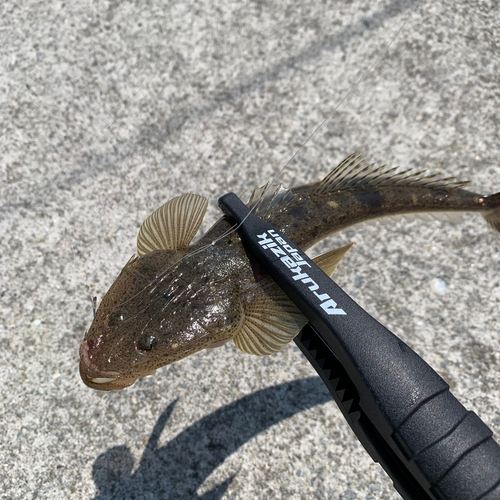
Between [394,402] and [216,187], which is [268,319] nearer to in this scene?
[394,402]

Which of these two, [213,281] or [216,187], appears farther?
[216,187]

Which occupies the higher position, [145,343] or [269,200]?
[145,343]

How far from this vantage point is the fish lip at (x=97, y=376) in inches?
65.1

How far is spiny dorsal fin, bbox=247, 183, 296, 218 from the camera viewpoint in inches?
80.1

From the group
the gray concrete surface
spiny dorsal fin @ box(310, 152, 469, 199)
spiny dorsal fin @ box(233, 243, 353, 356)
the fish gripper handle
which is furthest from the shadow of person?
spiny dorsal fin @ box(310, 152, 469, 199)

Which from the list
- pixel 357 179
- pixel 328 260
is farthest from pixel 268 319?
pixel 357 179

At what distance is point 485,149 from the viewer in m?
3.21

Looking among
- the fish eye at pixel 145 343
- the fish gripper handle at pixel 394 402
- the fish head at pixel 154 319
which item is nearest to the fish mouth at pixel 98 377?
the fish head at pixel 154 319

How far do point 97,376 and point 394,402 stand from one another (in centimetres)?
106

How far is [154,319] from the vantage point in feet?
5.71

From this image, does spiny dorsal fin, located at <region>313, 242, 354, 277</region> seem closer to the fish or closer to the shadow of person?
the fish

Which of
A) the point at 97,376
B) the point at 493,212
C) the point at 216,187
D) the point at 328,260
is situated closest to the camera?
the point at 97,376

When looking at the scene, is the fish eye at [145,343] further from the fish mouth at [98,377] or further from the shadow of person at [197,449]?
the shadow of person at [197,449]

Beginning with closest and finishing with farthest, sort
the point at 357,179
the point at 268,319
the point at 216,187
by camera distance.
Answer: the point at 268,319 → the point at 357,179 → the point at 216,187
